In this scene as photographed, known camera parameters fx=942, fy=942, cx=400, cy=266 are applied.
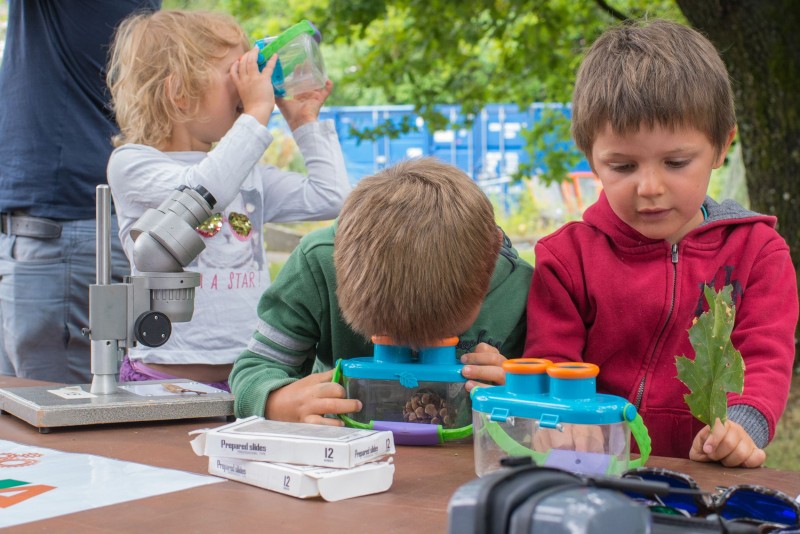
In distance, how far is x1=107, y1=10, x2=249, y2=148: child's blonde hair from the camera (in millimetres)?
2717

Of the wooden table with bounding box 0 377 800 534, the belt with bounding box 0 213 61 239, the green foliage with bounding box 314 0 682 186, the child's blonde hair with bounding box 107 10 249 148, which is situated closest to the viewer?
the wooden table with bounding box 0 377 800 534

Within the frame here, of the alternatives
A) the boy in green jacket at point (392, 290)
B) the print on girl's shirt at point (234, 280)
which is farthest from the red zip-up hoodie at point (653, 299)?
the print on girl's shirt at point (234, 280)

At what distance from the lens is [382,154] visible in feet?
42.2

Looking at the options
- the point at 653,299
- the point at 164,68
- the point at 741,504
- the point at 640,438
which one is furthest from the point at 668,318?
the point at 164,68

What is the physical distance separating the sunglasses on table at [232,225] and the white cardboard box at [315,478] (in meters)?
1.29

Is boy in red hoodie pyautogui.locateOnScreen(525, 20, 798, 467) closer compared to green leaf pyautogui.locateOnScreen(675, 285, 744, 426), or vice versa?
green leaf pyautogui.locateOnScreen(675, 285, 744, 426)

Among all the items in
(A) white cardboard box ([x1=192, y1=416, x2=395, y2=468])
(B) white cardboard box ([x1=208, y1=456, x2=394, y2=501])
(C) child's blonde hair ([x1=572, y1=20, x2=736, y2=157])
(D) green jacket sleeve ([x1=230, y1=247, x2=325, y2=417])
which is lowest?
(B) white cardboard box ([x1=208, y1=456, x2=394, y2=501])

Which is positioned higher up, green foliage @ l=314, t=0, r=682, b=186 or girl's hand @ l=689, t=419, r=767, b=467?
green foliage @ l=314, t=0, r=682, b=186

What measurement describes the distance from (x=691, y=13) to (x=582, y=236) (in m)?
3.61

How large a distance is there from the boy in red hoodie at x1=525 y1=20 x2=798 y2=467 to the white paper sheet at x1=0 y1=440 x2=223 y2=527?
2.69 feet

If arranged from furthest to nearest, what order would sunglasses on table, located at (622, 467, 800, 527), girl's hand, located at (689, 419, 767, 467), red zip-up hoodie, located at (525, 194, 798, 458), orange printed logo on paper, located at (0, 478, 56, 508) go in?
red zip-up hoodie, located at (525, 194, 798, 458) < girl's hand, located at (689, 419, 767, 467) < orange printed logo on paper, located at (0, 478, 56, 508) < sunglasses on table, located at (622, 467, 800, 527)

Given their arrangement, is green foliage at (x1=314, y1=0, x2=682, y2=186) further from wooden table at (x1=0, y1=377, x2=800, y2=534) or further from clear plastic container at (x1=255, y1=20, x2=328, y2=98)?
wooden table at (x1=0, y1=377, x2=800, y2=534)

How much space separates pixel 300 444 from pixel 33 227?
210 cm

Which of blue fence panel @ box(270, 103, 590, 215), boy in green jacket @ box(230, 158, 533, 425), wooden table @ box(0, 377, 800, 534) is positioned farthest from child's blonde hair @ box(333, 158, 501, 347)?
blue fence panel @ box(270, 103, 590, 215)
